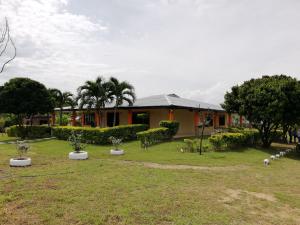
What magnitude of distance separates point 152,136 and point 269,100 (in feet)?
25.0

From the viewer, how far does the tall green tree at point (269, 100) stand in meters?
16.9

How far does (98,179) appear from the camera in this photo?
29.2ft

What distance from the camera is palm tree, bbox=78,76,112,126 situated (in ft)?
75.0

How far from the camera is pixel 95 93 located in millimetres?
23062

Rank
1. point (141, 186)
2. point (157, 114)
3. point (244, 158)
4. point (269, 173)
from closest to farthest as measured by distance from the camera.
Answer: point (141, 186) → point (269, 173) → point (244, 158) → point (157, 114)

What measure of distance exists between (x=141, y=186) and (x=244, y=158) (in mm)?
8205

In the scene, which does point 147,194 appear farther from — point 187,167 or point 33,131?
point 33,131

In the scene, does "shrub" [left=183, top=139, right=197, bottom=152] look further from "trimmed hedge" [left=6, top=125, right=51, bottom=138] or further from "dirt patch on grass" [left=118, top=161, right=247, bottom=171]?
"trimmed hedge" [left=6, top=125, right=51, bottom=138]

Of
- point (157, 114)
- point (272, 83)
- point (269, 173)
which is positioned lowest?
point (269, 173)

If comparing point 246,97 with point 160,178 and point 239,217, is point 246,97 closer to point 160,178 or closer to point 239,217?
point 160,178

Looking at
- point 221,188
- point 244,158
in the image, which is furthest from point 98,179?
point 244,158

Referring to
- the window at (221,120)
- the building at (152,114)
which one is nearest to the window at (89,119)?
the building at (152,114)

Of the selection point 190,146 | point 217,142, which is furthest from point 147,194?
point 217,142

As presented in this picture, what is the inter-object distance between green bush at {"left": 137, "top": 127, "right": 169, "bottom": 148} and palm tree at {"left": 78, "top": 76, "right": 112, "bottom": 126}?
5.64 m
